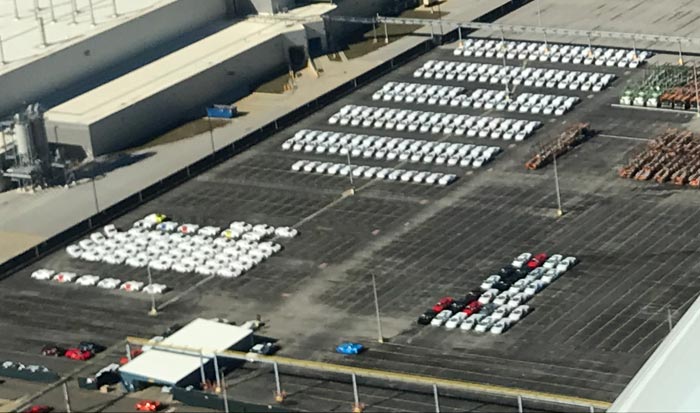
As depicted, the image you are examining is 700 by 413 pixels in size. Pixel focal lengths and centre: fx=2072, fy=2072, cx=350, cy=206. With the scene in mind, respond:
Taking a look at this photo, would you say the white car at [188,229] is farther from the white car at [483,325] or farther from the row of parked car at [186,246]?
the white car at [483,325]

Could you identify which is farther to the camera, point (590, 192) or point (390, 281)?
point (590, 192)

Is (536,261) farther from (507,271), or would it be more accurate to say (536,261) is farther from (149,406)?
(149,406)

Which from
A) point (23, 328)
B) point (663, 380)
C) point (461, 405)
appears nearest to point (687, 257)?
point (461, 405)

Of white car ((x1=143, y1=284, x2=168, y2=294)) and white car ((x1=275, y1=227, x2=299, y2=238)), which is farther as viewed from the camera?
white car ((x1=275, y1=227, x2=299, y2=238))

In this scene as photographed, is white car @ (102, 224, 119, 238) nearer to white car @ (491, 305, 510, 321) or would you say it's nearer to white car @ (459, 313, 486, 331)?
white car @ (459, 313, 486, 331)

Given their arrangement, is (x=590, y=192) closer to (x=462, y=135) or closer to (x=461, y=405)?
(x=462, y=135)

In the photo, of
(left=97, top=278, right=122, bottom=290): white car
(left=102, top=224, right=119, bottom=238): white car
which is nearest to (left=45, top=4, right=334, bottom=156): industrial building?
(left=102, top=224, right=119, bottom=238): white car

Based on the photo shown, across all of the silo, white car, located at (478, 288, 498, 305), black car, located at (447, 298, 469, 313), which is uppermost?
the silo
